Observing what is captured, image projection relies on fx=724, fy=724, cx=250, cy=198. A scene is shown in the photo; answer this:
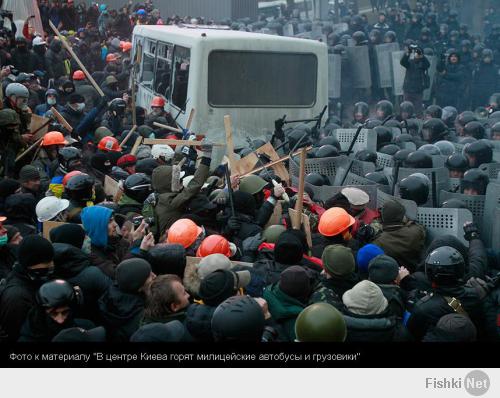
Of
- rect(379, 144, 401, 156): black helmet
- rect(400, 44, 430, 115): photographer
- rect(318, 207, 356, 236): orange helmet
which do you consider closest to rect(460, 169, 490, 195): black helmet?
rect(379, 144, 401, 156): black helmet

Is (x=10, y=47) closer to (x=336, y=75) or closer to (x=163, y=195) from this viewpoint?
(x=336, y=75)

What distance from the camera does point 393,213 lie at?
5.81m

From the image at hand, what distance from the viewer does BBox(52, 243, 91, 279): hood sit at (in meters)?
4.59

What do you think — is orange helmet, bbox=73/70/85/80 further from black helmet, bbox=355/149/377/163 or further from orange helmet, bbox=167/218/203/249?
orange helmet, bbox=167/218/203/249

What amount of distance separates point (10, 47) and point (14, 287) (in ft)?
34.4

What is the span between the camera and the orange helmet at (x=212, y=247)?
5.05 metres

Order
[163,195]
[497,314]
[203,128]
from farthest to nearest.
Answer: [203,128] < [163,195] < [497,314]

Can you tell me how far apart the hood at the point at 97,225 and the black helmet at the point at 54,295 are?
52.0 inches

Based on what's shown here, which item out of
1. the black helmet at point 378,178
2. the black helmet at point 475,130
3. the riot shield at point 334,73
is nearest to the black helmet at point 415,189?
the black helmet at point 378,178

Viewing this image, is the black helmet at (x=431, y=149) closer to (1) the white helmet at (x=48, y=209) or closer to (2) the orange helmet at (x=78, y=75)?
(1) the white helmet at (x=48, y=209)

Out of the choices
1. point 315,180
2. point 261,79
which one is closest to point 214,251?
point 315,180

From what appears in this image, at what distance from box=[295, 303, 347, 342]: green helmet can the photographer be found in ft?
41.4
